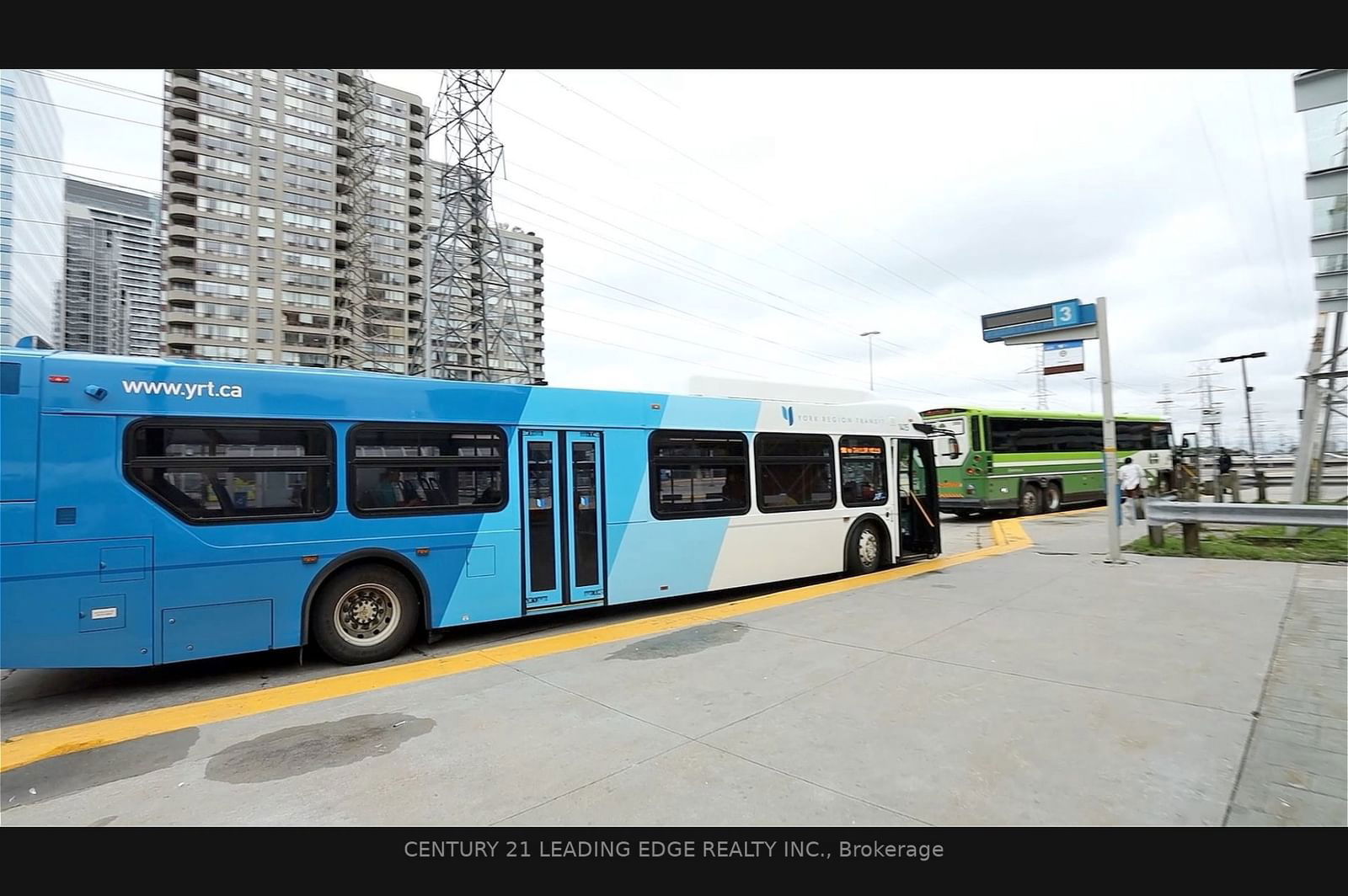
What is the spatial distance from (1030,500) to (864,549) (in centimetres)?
1318

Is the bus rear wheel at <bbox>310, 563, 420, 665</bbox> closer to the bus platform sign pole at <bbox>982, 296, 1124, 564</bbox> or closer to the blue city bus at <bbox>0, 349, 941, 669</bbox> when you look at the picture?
the blue city bus at <bbox>0, 349, 941, 669</bbox>

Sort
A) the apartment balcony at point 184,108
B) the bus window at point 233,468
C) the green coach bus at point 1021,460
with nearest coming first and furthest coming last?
1. the bus window at point 233,468
2. the green coach bus at point 1021,460
3. the apartment balcony at point 184,108

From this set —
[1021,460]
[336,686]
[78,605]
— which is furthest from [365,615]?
[1021,460]

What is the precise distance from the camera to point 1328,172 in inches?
439

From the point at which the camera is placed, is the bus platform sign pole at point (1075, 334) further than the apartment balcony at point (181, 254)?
No

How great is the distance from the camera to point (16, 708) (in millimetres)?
4945

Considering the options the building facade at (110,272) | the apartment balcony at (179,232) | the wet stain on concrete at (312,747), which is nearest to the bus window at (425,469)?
the wet stain on concrete at (312,747)

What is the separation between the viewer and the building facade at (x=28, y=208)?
1375 inches

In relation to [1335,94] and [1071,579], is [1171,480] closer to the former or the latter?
[1335,94]

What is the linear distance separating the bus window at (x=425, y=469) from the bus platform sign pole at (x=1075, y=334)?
384 inches

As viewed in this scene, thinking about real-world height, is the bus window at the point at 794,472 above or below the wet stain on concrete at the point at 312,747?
above

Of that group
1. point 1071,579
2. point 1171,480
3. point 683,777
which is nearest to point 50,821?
point 683,777

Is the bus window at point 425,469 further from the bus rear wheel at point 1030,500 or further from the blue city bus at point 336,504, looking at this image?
the bus rear wheel at point 1030,500

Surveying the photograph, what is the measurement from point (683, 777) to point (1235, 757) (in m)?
3.12
